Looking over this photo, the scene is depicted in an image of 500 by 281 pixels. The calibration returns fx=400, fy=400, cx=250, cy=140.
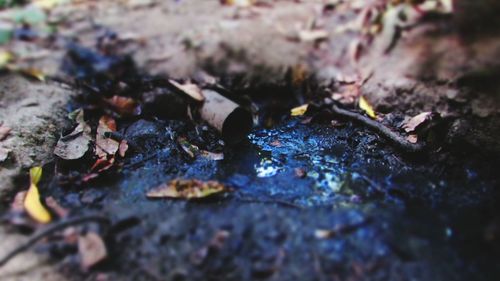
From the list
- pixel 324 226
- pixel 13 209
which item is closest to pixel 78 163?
pixel 13 209

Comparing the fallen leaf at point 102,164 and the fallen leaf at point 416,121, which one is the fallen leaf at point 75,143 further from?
the fallen leaf at point 416,121

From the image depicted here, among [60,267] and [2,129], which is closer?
[60,267]

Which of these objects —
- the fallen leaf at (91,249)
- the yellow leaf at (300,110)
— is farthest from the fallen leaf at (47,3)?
the yellow leaf at (300,110)

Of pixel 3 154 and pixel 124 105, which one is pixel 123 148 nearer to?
pixel 124 105

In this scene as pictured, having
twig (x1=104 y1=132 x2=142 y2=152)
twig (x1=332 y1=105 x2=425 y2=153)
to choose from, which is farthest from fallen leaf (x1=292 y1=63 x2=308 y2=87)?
twig (x1=104 y1=132 x2=142 y2=152)

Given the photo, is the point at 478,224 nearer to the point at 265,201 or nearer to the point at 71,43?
the point at 265,201

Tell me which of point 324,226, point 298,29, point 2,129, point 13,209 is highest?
point 298,29

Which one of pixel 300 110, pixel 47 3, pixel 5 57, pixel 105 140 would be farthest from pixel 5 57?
pixel 300 110
